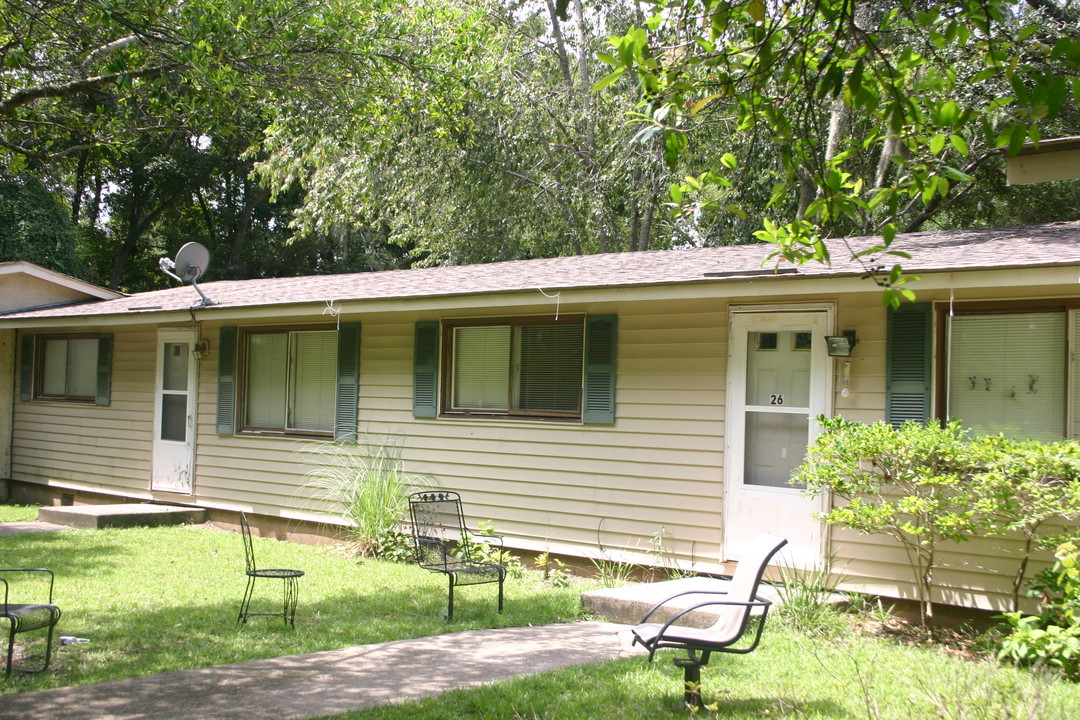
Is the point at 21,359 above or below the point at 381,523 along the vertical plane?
above

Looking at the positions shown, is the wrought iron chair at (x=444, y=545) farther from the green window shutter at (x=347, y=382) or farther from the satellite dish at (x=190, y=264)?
the satellite dish at (x=190, y=264)

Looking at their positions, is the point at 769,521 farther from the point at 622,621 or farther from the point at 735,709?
the point at 735,709

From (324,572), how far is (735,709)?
5.04m

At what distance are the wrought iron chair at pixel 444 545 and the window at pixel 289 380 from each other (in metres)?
2.29

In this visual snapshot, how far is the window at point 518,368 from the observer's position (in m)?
8.48

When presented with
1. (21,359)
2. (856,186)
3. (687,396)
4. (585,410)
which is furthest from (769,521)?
(21,359)

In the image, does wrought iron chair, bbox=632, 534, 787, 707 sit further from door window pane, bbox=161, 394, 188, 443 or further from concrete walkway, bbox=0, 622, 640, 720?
door window pane, bbox=161, 394, 188, 443

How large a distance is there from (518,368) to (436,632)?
Result: 132 inches

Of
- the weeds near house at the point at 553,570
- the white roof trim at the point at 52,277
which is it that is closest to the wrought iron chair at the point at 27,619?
the weeds near house at the point at 553,570

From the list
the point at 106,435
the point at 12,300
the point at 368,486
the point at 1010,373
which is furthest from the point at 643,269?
the point at 12,300

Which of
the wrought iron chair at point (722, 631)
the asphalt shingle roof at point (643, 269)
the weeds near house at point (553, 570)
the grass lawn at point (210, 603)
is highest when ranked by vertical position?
the asphalt shingle roof at point (643, 269)

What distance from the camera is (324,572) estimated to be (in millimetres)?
8609

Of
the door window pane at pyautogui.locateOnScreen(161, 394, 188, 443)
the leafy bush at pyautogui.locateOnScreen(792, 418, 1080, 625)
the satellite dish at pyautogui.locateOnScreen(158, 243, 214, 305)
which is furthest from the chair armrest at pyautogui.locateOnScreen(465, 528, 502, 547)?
the satellite dish at pyautogui.locateOnScreen(158, 243, 214, 305)

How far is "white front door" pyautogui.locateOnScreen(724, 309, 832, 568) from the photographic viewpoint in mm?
7309
